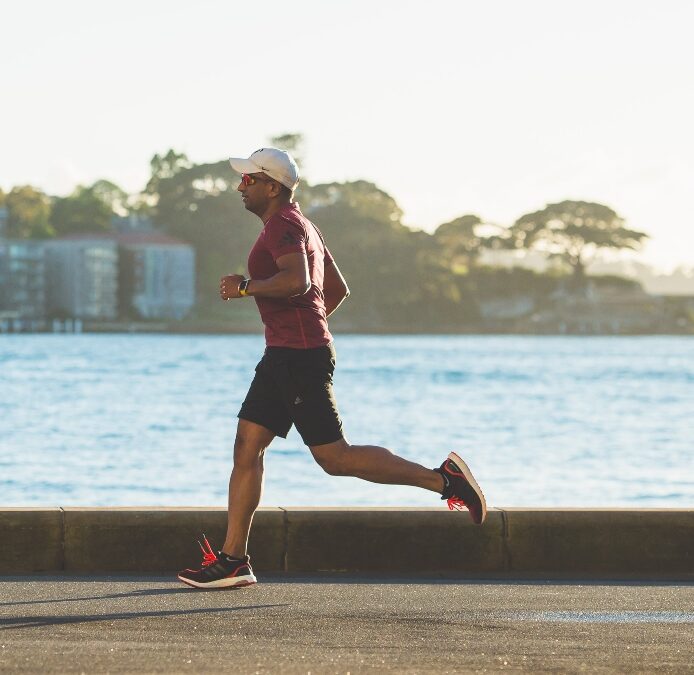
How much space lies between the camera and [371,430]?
45.9 m

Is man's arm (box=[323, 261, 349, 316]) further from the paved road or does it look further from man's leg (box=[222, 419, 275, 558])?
the paved road

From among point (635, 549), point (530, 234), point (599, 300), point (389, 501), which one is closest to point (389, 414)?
point (389, 501)

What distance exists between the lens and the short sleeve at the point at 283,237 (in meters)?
6.45

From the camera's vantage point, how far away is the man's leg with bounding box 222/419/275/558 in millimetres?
6570

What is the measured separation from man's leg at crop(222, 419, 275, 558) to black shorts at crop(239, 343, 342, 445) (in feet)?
0.16

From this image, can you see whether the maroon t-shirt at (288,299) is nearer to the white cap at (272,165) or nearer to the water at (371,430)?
the white cap at (272,165)

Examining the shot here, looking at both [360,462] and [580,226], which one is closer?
[360,462]

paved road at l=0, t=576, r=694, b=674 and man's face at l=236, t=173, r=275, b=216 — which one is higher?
man's face at l=236, t=173, r=275, b=216

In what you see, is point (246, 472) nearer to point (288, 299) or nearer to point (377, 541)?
point (288, 299)

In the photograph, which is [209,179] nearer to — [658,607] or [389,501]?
[389,501]

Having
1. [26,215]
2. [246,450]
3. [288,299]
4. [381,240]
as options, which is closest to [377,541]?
[246,450]

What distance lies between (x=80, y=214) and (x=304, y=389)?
577 ft

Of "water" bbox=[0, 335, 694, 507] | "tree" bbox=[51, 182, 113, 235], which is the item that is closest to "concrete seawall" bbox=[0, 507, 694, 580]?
"water" bbox=[0, 335, 694, 507]

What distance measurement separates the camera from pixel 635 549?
7562 mm
